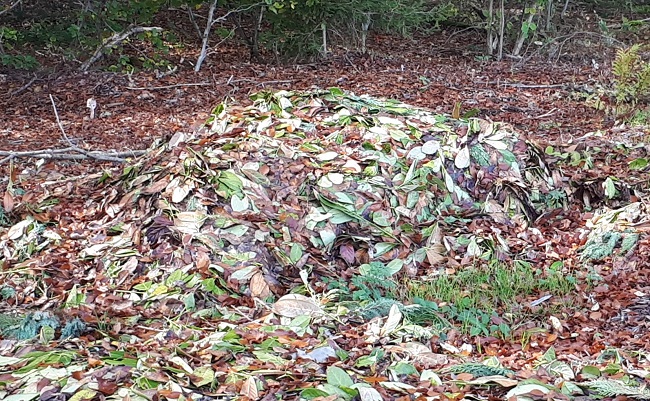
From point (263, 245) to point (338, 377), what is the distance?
1200mm

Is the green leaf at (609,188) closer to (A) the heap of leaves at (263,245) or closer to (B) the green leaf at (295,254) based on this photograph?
(A) the heap of leaves at (263,245)

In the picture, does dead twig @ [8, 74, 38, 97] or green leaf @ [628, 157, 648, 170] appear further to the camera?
A: dead twig @ [8, 74, 38, 97]

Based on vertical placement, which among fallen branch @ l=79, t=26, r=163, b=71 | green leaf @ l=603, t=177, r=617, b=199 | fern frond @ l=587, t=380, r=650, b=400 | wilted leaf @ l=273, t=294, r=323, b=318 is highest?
fallen branch @ l=79, t=26, r=163, b=71

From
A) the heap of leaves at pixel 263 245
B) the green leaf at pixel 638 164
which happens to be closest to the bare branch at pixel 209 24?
the heap of leaves at pixel 263 245

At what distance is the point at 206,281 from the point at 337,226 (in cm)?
83

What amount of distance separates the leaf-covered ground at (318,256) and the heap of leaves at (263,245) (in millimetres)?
10

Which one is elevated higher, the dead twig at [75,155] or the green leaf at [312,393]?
the green leaf at [312,393]

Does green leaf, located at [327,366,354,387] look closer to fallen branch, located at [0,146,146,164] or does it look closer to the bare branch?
fallen branch, located at [0,146,146,164]

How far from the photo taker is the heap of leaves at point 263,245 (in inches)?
95.7

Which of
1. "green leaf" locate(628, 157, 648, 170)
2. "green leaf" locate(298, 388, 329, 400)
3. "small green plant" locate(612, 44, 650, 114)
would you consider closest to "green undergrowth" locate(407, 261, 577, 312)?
"green leaf" locate(298, 388, 329, 400)

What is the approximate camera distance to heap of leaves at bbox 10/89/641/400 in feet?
7.97

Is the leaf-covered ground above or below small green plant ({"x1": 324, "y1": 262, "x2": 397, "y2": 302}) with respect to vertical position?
above

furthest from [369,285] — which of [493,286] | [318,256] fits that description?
[493,286]

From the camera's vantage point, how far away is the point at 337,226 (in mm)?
3695
